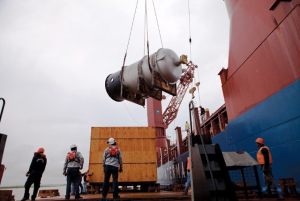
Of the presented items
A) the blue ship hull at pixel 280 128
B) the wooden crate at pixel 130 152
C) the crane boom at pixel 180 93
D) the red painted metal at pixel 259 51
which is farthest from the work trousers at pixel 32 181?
the crane boom at pixel 180 93

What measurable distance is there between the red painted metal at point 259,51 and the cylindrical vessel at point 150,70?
3.02 metres

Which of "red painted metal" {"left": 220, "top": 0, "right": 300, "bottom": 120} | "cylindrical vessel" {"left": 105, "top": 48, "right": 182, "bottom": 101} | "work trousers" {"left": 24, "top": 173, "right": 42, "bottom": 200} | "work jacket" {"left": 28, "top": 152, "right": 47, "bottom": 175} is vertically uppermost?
"red painted metal" {"left": 220, "top": 0, "right": 300, "bottom": 120}

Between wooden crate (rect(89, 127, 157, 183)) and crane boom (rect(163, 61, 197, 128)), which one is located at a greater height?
crane boom (rect(163, 61, 197, 128))

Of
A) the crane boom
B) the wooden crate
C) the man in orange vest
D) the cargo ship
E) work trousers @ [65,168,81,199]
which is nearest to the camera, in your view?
the man in orange vest

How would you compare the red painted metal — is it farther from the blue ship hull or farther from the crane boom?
the crane boom

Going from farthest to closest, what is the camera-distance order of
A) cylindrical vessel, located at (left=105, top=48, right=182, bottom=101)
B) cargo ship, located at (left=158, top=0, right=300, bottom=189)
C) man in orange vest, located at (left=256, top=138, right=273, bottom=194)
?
cargo ship, located at (left=158, top=0, right=300, bottom=189), man in orange vest, located at (left=256, top=138, right=273, bottom=194), cylindrical vessel, located at (left=105, top=48, right=182, bottom=101)

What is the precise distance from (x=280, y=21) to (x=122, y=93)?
4.80 meters

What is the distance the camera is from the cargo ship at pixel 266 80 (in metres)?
6.21

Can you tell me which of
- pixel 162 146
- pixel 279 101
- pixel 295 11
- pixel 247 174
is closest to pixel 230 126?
pixel 247 174

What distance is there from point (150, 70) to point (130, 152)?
803 cm

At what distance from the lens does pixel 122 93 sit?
5.98 meters

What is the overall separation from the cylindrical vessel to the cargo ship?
160cm

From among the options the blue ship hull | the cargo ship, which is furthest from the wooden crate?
the blue ship hull

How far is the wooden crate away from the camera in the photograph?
40.4 feet
